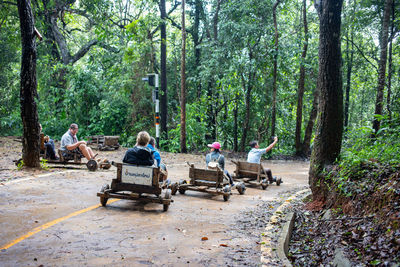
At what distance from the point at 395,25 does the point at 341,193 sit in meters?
17.4

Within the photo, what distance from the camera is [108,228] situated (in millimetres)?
5855

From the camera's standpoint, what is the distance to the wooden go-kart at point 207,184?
355 inches

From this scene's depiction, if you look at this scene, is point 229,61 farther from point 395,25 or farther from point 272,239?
point 272,239

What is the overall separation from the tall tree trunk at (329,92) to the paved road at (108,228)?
2.06 meters

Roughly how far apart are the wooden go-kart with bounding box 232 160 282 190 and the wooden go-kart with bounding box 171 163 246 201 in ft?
6.87

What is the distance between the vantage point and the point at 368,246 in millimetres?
4375

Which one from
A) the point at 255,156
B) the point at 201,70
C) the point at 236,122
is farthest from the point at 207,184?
the point at 201,70

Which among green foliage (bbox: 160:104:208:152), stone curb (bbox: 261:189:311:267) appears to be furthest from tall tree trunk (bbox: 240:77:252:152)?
stone curb (bbox: 261:189:311:267)

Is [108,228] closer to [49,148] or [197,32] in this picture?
[49,148]

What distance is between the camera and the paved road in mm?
4586

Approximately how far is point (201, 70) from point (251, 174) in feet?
48.5

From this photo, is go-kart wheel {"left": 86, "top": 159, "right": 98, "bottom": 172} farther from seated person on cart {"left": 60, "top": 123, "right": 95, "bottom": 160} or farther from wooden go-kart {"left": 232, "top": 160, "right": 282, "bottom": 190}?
wooden go-kart {"left": 232, "top": 160, "right": 282, "bottom": 190}

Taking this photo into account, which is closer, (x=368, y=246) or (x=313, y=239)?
(x=368, y=246)

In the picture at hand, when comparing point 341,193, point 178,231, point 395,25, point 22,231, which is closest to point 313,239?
point 341,193
